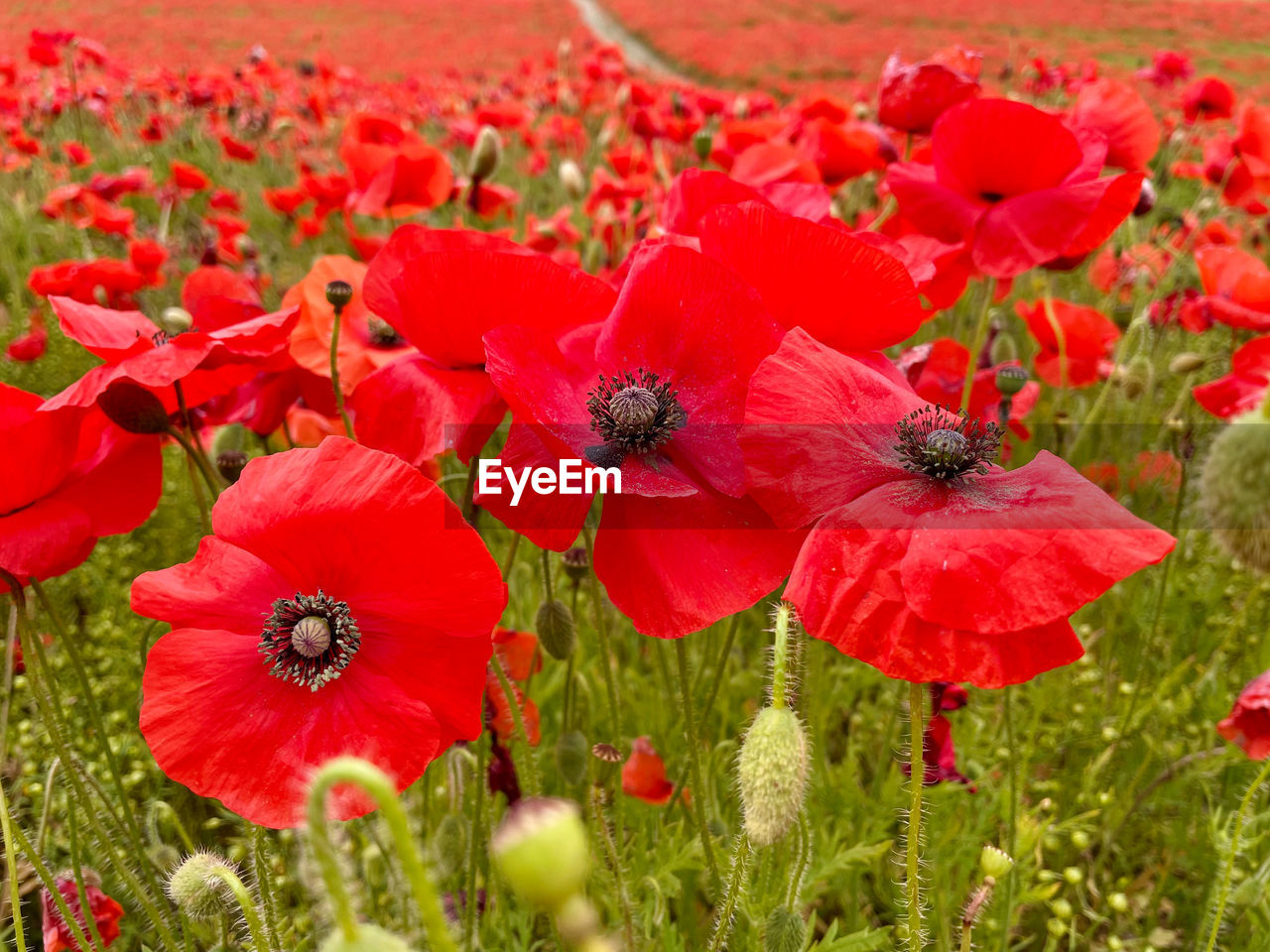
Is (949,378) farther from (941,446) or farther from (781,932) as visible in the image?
(781,932)

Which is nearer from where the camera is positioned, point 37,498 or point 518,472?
point 518,472

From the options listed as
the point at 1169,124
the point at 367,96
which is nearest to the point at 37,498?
the point at 1169,124

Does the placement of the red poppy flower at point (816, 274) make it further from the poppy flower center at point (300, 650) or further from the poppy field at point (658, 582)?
the poppy flower center at point (300, 650)

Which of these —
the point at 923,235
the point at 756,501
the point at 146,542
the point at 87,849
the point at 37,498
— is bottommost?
the point at 146,542

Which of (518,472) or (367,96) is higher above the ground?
(518,472)

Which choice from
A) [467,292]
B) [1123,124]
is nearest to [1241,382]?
[1123,124]

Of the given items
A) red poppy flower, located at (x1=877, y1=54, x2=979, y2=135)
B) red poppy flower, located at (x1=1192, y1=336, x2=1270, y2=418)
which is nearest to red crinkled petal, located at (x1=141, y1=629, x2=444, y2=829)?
red poppy flower, located at (x1=877, y1=54, x2=979, y2=135)

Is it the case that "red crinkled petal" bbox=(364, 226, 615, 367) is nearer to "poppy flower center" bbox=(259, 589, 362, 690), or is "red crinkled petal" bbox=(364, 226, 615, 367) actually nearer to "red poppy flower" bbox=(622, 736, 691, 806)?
"poppy flower center" bbox=(259, 589, 362, 690)

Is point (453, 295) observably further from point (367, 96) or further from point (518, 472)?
point (367, 96)
